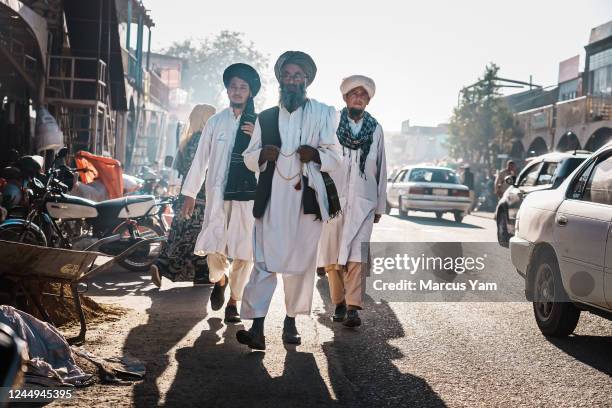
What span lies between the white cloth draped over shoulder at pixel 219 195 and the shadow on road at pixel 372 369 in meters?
0.97

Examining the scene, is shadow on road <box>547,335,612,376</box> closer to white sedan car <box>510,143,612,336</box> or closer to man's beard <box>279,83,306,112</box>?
white sedan car <box>510,143,612,336</box>

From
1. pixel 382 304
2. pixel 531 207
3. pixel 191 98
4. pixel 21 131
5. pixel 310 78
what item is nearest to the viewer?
pixel 310 78

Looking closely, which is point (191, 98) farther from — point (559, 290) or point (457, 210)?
point (559, 290)

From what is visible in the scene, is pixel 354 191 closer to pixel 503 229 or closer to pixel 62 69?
pixel 503 229

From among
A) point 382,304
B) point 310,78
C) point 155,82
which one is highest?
point 155,82

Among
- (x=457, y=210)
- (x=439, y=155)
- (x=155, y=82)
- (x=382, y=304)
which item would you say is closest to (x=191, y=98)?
(x=439, y=155)

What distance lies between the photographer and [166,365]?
5.44 m

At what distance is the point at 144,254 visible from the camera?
10555 millimetres

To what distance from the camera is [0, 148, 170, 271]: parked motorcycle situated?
31.5 feet

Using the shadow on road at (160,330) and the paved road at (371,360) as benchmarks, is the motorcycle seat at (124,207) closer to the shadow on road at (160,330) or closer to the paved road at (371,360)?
the shadow on road at (160,330)

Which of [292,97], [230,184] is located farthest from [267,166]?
[230,184]

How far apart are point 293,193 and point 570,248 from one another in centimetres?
204

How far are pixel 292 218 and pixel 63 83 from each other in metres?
15.6

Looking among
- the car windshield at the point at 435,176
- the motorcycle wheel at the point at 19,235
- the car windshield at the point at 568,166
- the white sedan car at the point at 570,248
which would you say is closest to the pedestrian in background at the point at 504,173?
the car windshield at the point at 435,176
